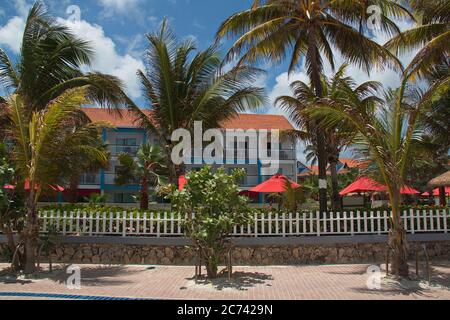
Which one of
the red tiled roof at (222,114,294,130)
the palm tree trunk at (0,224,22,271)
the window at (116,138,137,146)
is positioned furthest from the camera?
the red tiled roof at (222,114,294,130)

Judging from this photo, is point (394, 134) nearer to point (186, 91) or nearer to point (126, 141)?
point (186, 91)

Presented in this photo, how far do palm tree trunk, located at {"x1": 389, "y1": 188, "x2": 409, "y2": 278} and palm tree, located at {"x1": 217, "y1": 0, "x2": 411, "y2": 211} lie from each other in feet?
11.7

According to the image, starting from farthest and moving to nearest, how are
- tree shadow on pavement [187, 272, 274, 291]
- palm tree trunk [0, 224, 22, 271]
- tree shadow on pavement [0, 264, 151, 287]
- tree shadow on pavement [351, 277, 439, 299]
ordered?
palm tree trunk [0, 224, 22, 271] → tree shadow on pavement [0, 264, 151, 287] → tree shadow on pavement [187, 272, 274, 291] → tree shadow on pavement [351, 277, 439, 299]

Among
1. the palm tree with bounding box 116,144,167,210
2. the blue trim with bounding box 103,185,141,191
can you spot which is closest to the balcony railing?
the blue trim with bounding box 103,185,141,191

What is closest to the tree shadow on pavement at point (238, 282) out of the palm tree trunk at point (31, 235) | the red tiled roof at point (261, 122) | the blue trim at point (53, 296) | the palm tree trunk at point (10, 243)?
the blue trim at point (53, 296)

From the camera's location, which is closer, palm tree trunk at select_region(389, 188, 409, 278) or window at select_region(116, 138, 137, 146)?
palm tree trunk at select_region(389, 188, 409, 278)

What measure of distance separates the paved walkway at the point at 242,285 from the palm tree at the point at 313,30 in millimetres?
3496

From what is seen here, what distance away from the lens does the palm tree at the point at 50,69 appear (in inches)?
524

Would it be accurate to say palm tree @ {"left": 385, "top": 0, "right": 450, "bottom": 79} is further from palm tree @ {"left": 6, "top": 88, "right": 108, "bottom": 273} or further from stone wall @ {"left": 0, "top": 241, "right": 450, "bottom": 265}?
palm tree @ {"left": 6, "top": 88, "right": 108, "bottom": 273}

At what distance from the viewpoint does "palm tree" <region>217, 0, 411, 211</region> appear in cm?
1274

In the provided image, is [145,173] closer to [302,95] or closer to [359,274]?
[302,95]

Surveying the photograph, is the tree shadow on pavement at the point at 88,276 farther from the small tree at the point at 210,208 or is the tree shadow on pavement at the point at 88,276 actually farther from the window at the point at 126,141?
Answer: the window at the point at 126,141

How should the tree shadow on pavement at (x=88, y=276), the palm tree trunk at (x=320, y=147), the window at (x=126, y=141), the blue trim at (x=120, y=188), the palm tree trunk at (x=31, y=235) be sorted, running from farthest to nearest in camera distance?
the window at (x=126, y=141), the blue trim at (x=120, y=188), the palm tree trunk at (x=320, y=147), the palm tree trunk at (x=31, y=235), the tree shadow on pavement at (x=88, y=276)

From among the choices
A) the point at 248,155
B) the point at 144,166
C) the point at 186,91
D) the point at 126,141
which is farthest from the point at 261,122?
the point at 186,91
